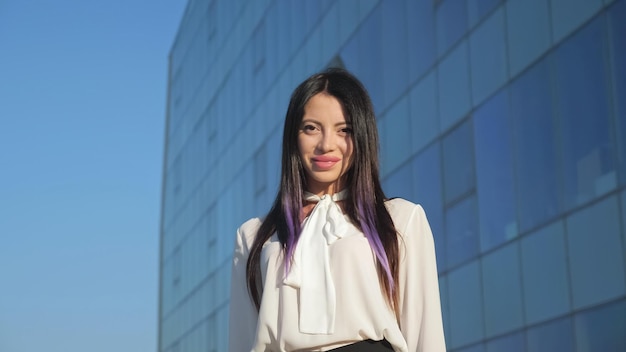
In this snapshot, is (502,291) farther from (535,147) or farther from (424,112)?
(424,112)

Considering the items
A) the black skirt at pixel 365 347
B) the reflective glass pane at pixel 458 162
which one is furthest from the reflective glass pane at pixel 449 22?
the black skirt at pixel 365 347

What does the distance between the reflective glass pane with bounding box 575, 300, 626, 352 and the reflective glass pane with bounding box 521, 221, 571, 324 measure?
0.41 metres

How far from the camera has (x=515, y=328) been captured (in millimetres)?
15164

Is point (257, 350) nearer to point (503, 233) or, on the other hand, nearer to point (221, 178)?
point (503, 233)

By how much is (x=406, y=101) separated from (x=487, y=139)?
3.55 metres

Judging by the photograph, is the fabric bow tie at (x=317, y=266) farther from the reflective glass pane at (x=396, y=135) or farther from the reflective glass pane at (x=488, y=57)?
the reflective glass pane at (x=396, y=135)

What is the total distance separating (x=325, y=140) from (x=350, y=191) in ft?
0.69

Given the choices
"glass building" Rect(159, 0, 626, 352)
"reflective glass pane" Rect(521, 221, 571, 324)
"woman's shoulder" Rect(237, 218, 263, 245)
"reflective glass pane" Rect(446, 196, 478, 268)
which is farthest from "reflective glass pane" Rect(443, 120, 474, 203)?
"woman's shoulder" Rect(237, 218, 263, 245)

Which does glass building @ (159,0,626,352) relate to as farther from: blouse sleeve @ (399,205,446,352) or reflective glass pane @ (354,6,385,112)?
blouse sleeve @ (399,205,446,352)

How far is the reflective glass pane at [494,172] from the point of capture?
15523 millimetres

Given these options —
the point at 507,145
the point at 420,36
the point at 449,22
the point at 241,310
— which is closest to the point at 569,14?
the point at 507,145

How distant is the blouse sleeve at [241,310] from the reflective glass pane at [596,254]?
30.5ft

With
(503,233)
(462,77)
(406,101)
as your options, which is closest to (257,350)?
(503,233)

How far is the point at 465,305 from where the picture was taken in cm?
1683
